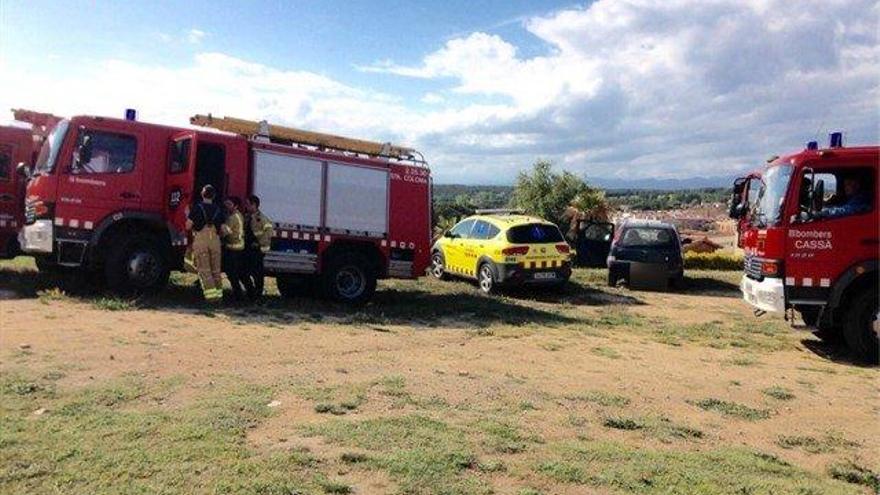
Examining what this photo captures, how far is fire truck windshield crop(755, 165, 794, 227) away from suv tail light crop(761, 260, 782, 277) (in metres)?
0.51

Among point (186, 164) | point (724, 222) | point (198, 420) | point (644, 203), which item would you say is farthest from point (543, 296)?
point (644, 203)

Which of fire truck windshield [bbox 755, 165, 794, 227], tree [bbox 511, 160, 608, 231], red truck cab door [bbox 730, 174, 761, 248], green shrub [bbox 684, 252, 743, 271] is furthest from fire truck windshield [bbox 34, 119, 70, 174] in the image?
tree [bbox 511, 160, 608, 231]

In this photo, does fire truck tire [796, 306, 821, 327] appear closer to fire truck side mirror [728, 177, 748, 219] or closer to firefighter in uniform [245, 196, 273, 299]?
fire truck side mirror [728, 177, 748, 219]

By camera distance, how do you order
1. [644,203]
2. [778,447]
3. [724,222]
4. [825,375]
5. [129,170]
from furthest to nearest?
[644,203] → [724,222] → [129,170] → [825,375] → [778,447]

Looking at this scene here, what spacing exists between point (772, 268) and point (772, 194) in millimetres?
1042

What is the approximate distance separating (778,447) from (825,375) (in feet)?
10.9

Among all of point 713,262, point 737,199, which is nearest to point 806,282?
point 737,199

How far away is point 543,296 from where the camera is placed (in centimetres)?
1419

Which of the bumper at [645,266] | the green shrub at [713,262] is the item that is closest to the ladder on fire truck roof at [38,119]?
the bumper at [645,266]

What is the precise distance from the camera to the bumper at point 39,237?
33.1 ft

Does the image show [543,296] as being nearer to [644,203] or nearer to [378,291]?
[378,291]

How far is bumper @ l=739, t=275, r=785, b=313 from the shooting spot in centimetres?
881

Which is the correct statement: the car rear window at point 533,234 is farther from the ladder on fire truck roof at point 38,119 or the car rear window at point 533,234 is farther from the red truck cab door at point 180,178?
the ladder on fire truck roof at point 38,119

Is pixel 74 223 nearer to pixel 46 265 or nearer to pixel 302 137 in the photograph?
pixel 46 265
